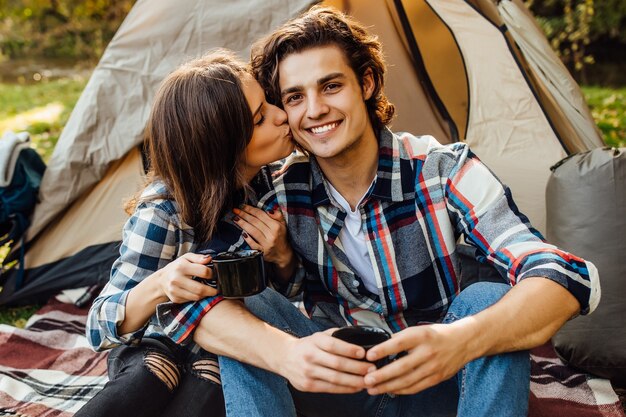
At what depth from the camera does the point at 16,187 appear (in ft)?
10.3

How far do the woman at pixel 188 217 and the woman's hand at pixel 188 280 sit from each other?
7.6 inches

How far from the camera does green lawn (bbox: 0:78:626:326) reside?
5578mm

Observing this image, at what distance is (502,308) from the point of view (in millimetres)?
1521

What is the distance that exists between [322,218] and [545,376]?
3.42 ft

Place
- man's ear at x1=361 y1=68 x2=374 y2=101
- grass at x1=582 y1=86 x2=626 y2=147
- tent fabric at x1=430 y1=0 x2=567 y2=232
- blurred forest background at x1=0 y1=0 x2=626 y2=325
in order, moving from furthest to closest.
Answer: blurred forest background at x1=0 y1=0 x2=626 y2=325
grass at x1=582 y1=86 x2=626 y2=147
tent fabric at x1=430 y1=0 x2=567 y2=232
man's ear at x1=361 y1=68 x2=374 y2=101

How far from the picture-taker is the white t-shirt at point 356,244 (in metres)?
1.96

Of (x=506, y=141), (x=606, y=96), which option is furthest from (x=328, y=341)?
(x=606, y=96)

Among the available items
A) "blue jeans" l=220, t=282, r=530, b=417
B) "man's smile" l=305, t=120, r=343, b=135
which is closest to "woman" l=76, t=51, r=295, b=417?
"man's smile" l=305, t=120, r=343, b=135

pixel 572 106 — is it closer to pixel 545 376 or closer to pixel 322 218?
pixel 545 376

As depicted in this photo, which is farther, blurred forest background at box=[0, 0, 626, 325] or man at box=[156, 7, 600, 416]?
blurred forest background at box=[0, 0, 626, 325]

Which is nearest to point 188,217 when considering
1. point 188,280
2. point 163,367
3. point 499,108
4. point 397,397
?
point 188,280

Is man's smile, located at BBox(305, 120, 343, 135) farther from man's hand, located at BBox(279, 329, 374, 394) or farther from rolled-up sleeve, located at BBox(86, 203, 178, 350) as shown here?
man's hand, located at BBox(279, 329, 374, 394)

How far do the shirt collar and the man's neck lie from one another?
4 cm

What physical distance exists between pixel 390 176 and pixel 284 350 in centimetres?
60
